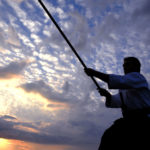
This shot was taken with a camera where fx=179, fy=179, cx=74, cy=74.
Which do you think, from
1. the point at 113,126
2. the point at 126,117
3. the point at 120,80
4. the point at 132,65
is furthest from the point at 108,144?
the point at 132,65

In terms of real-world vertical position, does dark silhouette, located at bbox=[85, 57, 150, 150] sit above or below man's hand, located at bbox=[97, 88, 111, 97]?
below

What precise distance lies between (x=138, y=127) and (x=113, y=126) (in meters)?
0.66

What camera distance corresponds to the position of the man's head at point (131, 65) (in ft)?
16.8

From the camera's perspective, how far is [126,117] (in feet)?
15.4

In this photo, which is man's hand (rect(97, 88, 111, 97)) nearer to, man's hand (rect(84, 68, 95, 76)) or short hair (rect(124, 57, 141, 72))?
man's hand (rect(84, 68, 95, 76))

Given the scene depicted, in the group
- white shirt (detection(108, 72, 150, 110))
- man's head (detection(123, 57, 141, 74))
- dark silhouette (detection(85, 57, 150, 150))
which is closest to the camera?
dark silhouette (detection(85, 57, 150, 150))

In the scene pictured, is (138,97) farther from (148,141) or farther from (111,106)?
(111,106)

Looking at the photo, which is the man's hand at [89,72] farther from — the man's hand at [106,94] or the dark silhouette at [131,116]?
the man's hand at [106,94]

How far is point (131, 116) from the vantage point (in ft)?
15.3

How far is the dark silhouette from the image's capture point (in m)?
4.37

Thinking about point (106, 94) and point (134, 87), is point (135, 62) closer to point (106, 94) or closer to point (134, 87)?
point (134, 87)

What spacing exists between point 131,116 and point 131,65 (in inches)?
56.6

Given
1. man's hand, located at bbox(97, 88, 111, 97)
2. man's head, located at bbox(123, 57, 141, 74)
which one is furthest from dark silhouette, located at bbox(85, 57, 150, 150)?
man's hand, located at bbox(97, 88, 111, 97)

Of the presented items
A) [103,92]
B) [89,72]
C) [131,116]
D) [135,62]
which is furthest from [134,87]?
[103,92]
